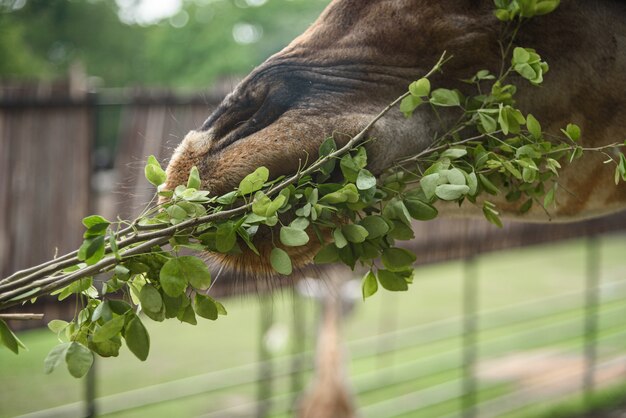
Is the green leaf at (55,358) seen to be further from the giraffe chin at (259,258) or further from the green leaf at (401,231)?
the green leaf at (401,231)

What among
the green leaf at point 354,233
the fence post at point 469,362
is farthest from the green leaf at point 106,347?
the fence post at point 469,362

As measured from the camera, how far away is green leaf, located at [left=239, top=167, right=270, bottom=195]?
114cm

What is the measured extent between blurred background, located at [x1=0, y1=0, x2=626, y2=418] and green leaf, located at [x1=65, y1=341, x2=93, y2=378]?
547 mm


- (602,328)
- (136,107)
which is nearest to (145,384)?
(136,107)

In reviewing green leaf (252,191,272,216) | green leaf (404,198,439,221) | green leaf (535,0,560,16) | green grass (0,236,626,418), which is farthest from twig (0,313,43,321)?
green grass (0,236,626,418)

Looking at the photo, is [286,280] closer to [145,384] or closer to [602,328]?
[145,384]

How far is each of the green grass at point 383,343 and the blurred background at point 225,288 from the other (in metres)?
0.04

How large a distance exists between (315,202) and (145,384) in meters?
7.40

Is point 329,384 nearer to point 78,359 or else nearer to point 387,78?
point 387,78

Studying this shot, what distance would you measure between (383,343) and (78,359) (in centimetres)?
916

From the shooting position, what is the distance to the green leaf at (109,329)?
1025mm

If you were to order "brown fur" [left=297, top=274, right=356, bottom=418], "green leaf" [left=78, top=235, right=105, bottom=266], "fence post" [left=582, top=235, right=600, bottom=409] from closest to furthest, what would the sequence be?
1. "green leaf" [left=78, top=235, right=105, bottom=266]
2. "brown fur" [left=297, top=274, right=356, bottom=418]
3. "fence post" [left=582, top=235, right=600, bottom=409]

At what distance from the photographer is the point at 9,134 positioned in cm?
345

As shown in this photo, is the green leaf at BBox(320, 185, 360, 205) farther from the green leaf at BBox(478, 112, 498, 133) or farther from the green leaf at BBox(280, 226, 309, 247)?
the green leaf at BBox(478, 112, 498, 133)
